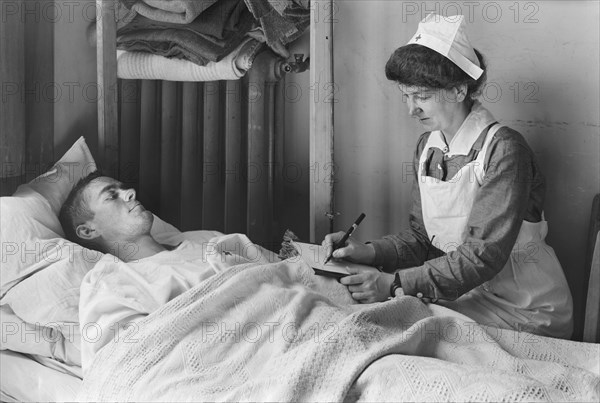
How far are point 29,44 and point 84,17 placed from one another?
317 millimetres

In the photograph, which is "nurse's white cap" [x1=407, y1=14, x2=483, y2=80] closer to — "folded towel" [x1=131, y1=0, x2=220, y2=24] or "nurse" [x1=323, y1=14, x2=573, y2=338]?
"nurse" [x1=323, y1=14, x2=573, y2=338]

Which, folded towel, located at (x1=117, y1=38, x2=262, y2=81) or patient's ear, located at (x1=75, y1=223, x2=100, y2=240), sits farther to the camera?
folded towel, located at (x1=117, y1=38, x2=262, y2=81)

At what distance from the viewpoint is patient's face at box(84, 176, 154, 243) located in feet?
7.36

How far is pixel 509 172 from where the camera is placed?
188cm

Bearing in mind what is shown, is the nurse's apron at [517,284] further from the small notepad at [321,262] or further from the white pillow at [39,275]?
the white pillow at [39,275]

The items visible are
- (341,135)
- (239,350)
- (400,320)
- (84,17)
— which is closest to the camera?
(239,350)

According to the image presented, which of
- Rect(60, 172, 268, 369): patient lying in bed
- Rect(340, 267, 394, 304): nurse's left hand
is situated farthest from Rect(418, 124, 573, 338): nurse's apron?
Rect(60, 172, 268, 369): patient lying in bed

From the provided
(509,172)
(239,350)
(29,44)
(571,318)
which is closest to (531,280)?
(571,318)

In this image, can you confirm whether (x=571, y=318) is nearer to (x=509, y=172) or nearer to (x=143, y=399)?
(x=509, y=172)

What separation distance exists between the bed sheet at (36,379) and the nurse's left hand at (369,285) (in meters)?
0.73

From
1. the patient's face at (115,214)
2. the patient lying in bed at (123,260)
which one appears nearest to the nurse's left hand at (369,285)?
the patient lying in bed at (123,260)

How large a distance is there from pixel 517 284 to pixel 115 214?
117 cm

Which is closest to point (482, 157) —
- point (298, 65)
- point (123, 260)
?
point (298, 65)

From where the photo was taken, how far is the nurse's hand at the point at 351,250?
2045 mm
